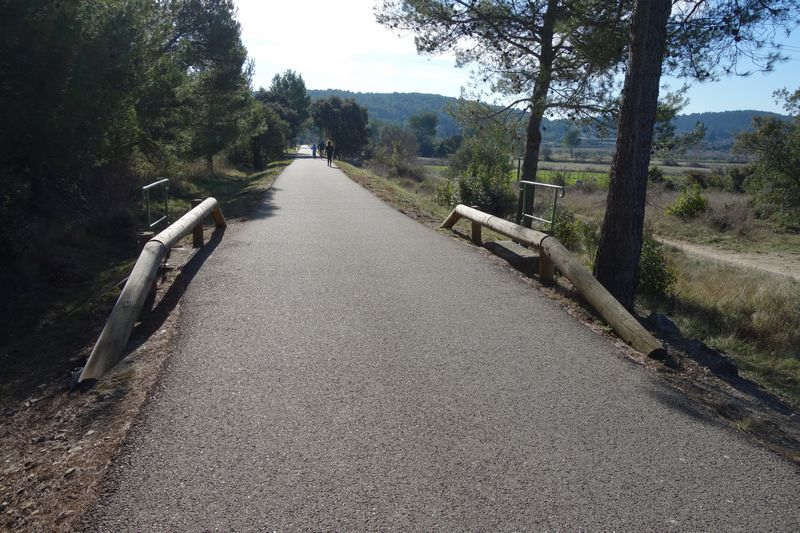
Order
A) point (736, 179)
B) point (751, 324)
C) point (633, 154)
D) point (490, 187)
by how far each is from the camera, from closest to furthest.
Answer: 1. point (633, 154)
2. point (751, 324)
3. point (490, 187)
4. point (736, 179)

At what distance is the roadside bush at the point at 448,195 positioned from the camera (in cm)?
1788

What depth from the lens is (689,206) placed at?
3044 cm

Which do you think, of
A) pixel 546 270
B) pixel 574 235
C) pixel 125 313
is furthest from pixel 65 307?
pixel 574 235

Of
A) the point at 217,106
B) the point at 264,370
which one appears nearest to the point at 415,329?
the point at 264,370

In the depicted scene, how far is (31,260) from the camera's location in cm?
1057

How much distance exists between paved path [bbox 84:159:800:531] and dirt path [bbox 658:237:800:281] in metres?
17.8

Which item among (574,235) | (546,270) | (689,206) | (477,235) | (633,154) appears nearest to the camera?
(633,154)

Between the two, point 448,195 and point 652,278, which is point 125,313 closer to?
point 652,278

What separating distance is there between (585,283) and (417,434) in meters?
3.75

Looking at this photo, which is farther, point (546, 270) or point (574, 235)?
point (574, 235)

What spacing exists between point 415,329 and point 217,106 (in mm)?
21889

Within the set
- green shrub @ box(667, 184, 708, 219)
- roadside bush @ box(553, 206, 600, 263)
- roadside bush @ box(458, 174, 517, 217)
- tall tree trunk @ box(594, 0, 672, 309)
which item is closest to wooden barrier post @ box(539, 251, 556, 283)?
tall tree trunk @ box(594, 0, 672, 309)

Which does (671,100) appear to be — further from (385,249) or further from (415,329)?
(415,329)

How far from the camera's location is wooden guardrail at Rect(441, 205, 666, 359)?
18.7 ft
